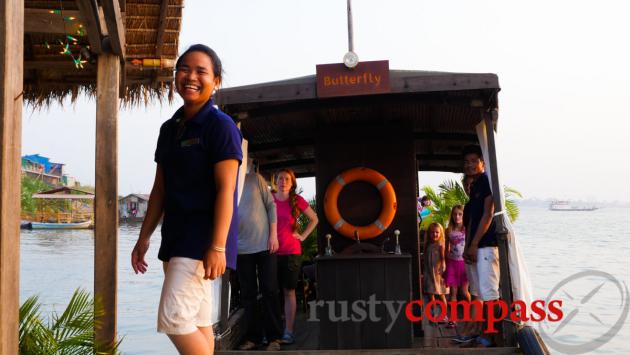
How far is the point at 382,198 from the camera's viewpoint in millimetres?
6395

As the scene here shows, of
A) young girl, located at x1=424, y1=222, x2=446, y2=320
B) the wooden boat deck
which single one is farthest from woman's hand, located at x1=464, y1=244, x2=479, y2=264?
young girl, located at x1=424, y1=222, x2=446, y2=320

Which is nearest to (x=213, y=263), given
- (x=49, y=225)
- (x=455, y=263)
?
(x=455, y=263)

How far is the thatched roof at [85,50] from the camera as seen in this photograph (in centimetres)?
529

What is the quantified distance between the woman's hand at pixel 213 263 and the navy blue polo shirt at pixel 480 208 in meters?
3.10

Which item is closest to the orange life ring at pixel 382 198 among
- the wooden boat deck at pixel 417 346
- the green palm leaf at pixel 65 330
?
the wooden boat deck at pixel 417 346

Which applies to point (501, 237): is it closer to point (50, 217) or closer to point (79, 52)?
point (79, 52)

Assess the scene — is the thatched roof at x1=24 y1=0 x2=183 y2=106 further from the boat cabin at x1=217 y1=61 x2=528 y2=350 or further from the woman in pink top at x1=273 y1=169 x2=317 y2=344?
the woman in pink top at x1=273 y1=169 x2=317 y2=344

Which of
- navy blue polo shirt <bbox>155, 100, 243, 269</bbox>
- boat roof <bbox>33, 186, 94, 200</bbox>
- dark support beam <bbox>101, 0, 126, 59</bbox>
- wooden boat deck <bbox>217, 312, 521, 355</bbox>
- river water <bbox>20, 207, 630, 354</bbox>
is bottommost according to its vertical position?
river water <bbox>20, 207, 630, 354</bbox>

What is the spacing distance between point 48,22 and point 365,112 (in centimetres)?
288

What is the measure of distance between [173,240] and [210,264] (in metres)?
0.19

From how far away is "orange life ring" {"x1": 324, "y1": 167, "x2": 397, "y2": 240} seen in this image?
20.7ft

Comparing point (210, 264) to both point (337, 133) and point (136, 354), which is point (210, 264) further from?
point (136, 354)

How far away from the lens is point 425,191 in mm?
12664

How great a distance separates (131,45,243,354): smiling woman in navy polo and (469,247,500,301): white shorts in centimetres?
288
